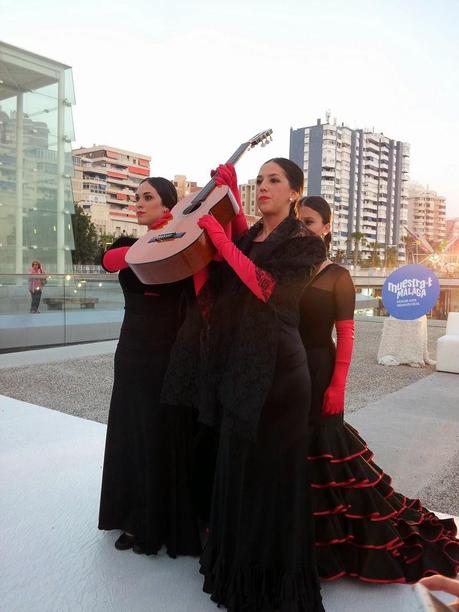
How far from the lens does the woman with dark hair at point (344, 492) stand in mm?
2215

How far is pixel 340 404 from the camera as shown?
2336mm

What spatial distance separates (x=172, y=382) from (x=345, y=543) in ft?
3.32

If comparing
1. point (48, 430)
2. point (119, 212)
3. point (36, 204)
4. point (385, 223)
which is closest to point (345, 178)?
point (385, 223)

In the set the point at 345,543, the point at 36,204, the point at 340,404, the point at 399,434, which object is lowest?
the point at 399,434

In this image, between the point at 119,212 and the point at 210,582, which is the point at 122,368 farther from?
the point at 119,212

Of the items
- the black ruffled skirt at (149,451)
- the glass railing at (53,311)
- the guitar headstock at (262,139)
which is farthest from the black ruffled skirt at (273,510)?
the glass railing at (53,311)

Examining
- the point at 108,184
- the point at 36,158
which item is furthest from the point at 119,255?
the point at 108,184

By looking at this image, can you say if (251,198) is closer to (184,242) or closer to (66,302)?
(66,302)

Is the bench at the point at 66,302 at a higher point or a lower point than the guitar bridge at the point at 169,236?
lower

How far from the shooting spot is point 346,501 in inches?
89.1

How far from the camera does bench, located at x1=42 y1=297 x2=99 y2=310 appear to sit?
10562 millimetres

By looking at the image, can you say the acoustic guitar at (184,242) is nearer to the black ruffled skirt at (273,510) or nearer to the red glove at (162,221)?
the red glove at (162,221)

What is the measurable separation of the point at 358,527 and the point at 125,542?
3.67 feet

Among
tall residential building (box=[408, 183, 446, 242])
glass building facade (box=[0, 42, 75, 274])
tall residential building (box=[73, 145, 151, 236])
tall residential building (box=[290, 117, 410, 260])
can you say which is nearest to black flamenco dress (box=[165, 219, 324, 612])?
glass building facade (box=[0, 42, 75, 274])
